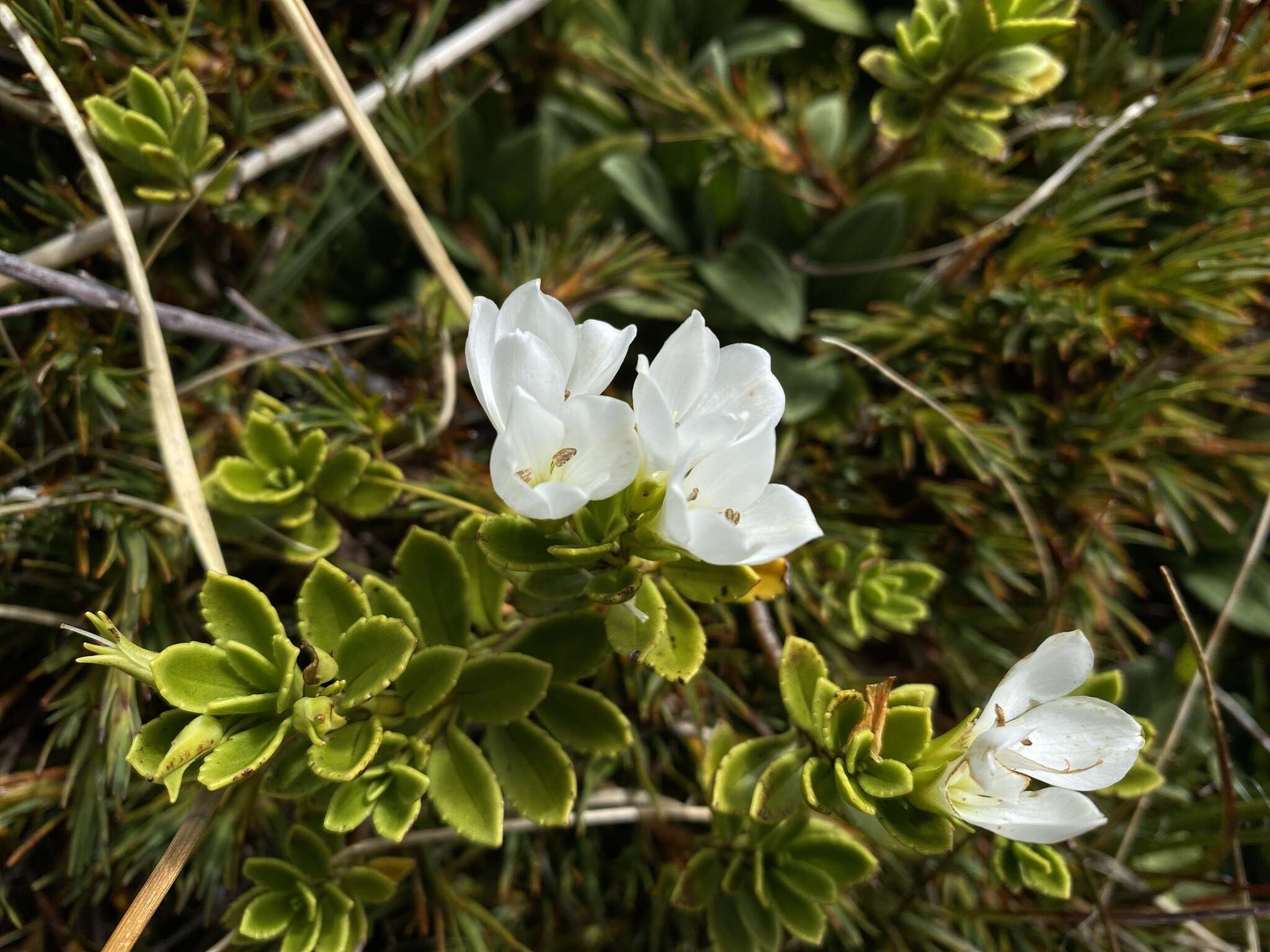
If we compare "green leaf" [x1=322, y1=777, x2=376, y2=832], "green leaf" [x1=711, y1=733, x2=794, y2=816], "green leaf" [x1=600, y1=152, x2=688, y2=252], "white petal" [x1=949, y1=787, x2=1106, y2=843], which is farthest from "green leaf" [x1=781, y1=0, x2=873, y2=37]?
"green leaf" [x1=322, y1=777, x2=376, y2=832]

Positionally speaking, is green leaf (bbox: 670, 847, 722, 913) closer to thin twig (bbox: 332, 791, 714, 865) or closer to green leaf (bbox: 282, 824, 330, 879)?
thin twig (bbox: 332, 791, 714, 865)

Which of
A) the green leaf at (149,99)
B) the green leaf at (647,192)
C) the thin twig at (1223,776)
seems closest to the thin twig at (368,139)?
the green leaf at (149,99)

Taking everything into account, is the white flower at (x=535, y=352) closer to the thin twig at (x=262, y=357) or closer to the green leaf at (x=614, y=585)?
the green leaf at (x=614, y=585)

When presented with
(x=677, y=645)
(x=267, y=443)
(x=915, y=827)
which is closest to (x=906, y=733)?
(x=915, y=827)

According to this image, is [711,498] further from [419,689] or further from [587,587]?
[419,689]

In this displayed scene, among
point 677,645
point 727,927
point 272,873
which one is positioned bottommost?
point 727,927

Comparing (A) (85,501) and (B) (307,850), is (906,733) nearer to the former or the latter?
(B) (307,850)
